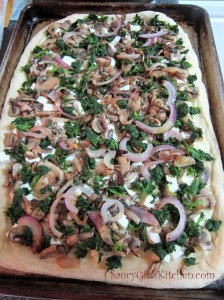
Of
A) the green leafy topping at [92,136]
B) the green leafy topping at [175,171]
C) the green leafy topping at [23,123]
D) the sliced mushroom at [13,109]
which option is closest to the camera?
the green leafy topping at [175,171]

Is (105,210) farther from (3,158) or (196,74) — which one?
(196,74)

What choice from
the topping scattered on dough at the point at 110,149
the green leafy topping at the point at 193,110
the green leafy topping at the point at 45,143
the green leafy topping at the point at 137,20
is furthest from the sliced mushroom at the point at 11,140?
the green leafy topping at the point at 137,20

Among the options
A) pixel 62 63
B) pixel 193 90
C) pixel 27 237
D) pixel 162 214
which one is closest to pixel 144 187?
pixel 162 214

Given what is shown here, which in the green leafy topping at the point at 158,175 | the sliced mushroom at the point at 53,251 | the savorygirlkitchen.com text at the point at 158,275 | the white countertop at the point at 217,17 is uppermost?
the white countertop at the point at 217,17

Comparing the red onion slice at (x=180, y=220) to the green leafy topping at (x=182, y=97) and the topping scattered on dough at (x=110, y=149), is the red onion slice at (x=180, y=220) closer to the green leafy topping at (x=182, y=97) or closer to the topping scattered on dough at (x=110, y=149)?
the topping scattered on dough at (x=110, y=149)

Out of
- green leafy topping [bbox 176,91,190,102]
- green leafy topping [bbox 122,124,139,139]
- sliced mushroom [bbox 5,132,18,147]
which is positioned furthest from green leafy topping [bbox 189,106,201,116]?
sliced mushroom [bbox 5,132,18,147]

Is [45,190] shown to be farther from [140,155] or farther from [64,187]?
[140,155]
